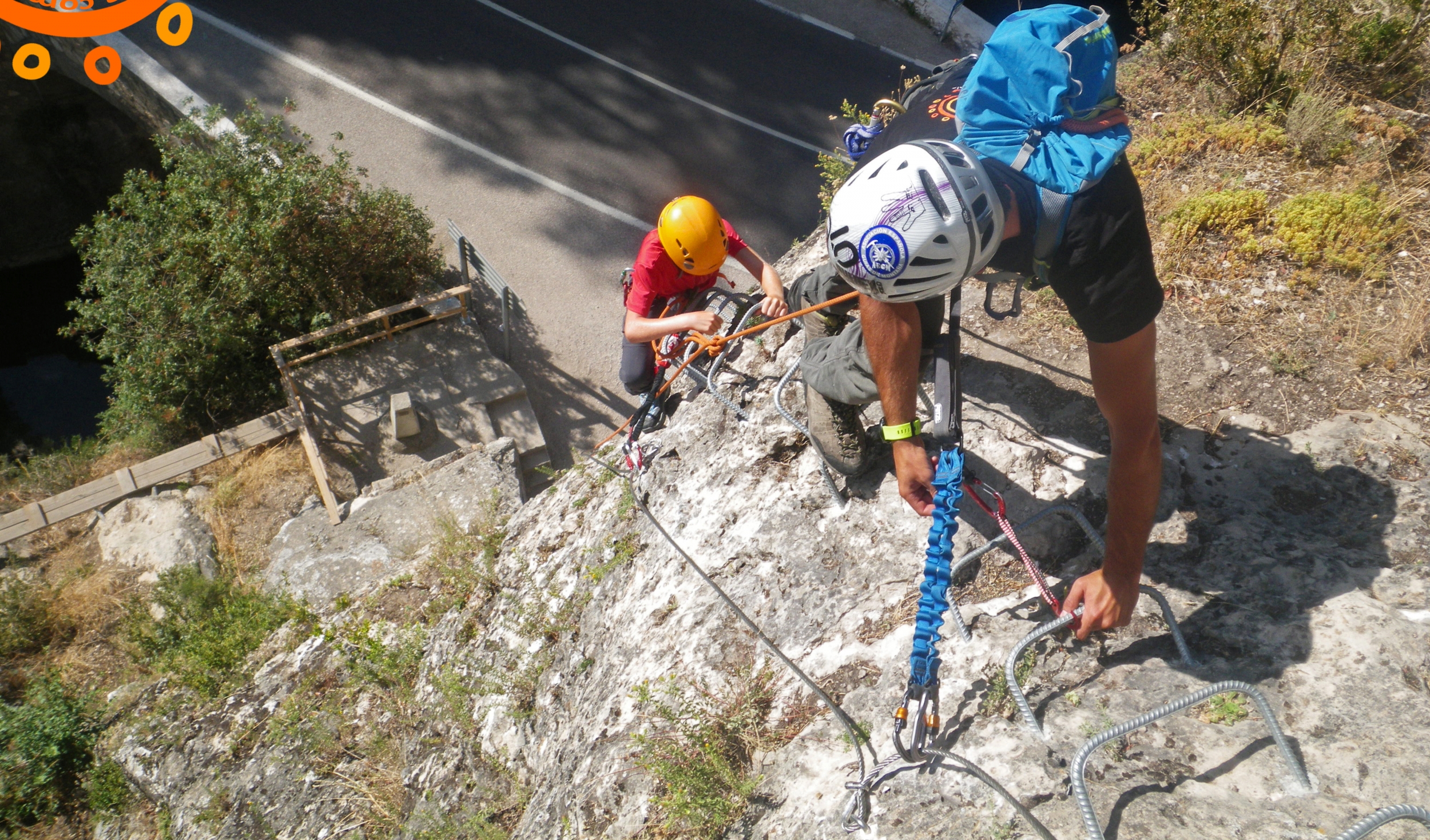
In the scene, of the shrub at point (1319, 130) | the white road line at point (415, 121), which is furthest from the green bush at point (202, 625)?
the shrub at point (1319, 130)

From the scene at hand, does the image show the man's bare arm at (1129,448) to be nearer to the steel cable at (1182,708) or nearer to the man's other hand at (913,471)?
the steel cable at (1182,708)

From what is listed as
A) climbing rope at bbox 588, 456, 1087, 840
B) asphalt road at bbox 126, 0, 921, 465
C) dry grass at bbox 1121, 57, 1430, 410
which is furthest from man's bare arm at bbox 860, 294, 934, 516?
asphalt road at bbox 126, 0, 921, 465

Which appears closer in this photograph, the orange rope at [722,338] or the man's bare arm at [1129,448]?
the man's bare arm at [1129,448]

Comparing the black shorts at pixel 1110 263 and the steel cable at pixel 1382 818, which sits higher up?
the black shorts at pixel 1110 263

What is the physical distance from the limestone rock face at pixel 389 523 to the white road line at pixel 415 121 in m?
4.23

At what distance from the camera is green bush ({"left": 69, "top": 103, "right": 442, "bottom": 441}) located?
8.58 metres

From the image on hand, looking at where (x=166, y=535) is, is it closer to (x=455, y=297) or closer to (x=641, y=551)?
(x=455, y=297)

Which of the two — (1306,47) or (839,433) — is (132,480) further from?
(1306,47)

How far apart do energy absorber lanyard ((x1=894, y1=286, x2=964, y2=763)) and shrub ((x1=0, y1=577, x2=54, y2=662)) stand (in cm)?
907

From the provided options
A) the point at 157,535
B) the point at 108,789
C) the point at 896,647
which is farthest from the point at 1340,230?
the point at 157,535

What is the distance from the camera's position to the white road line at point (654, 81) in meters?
11.4

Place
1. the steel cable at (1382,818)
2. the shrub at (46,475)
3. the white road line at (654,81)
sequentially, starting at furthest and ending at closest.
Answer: the white road line at (654,81) < the shrub at (46,475) < the steel cable at (1382,818)

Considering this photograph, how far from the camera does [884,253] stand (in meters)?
2.32

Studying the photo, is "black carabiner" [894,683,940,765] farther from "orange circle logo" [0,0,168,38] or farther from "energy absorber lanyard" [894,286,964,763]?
"orange circle logo" [0,0,168,38]
